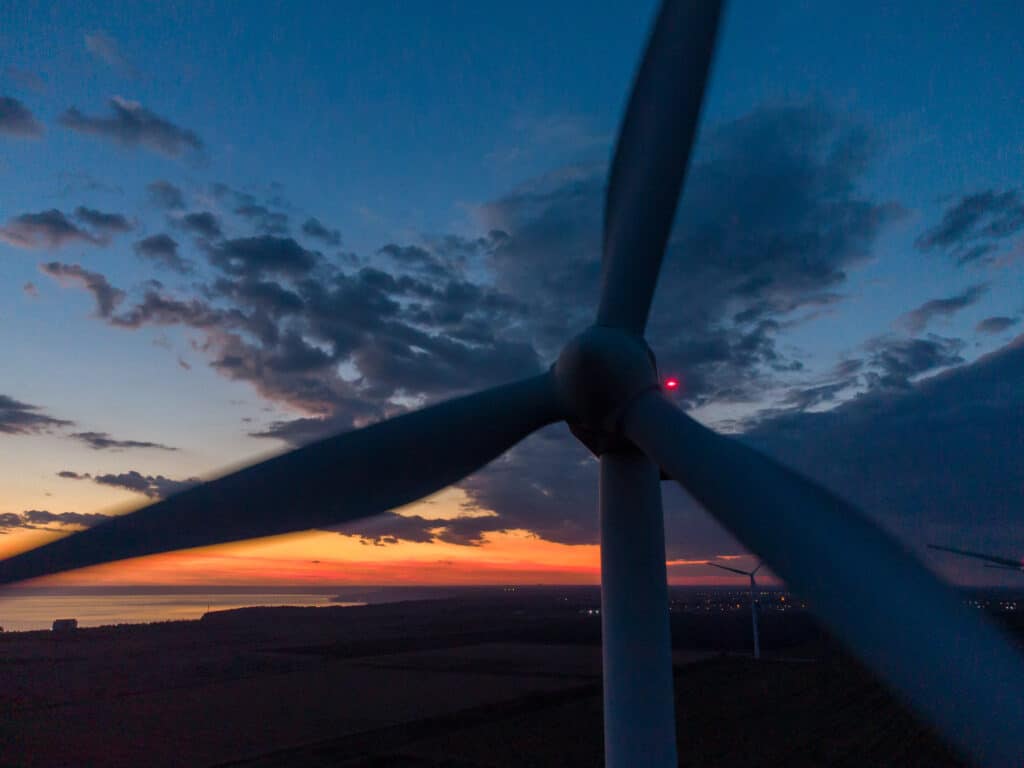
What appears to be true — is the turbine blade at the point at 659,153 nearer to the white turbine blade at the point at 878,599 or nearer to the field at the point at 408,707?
the white turbine blade at the point at 878,599

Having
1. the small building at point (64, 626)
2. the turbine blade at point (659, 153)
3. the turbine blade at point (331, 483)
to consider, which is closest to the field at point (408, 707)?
the small building at point (64, 626)

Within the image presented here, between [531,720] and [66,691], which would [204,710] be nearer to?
[66,691]

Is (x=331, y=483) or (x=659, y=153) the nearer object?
(x=331, y=483)

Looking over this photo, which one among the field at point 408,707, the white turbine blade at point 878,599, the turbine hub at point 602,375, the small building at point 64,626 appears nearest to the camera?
the white turbine blade at point 878,599

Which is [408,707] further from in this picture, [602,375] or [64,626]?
[64,626]

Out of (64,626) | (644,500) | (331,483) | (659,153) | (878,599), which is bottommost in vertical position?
(64,626)

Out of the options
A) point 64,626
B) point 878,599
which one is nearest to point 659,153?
point 878,599
